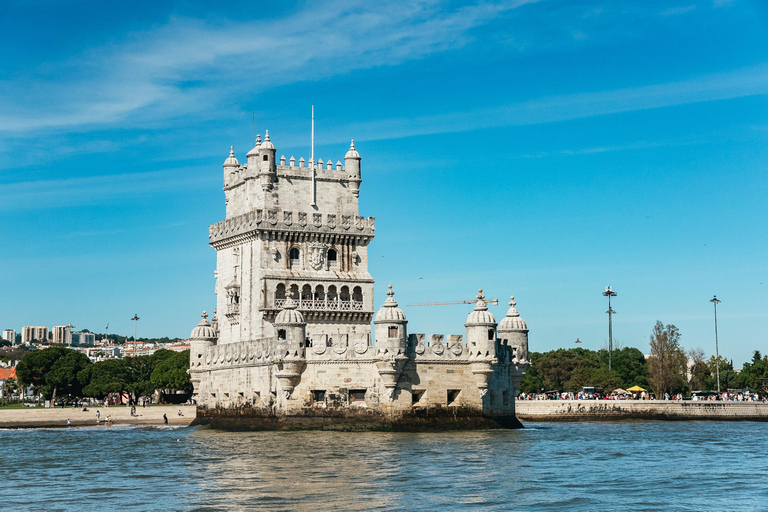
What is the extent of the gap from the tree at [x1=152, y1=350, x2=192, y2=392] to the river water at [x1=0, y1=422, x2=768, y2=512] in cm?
5168

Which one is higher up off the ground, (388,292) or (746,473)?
(388,292)

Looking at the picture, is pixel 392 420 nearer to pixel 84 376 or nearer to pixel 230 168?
pixel 230 168

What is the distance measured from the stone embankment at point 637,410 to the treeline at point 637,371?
18007 millimetres

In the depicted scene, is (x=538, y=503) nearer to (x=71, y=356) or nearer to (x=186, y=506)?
(x=186, y=506)

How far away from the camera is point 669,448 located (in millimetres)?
57812

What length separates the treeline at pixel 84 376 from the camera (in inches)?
4747

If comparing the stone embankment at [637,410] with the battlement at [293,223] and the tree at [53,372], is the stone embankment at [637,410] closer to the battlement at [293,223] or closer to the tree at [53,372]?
the battlement at [293,223]

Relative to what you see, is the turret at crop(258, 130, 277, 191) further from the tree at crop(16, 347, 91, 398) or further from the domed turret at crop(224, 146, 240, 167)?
the tree at crop(16, 347, 91, 398)

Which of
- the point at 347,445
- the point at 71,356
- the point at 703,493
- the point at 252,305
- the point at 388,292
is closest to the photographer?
the point at 703,493

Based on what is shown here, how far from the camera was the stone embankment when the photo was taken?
317 ft

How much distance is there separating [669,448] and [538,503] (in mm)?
24413

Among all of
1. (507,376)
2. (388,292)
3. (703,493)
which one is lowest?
(703,493)

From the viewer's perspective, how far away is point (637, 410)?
9725cm

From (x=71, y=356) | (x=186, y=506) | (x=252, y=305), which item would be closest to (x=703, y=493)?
(x=186, y=506)
